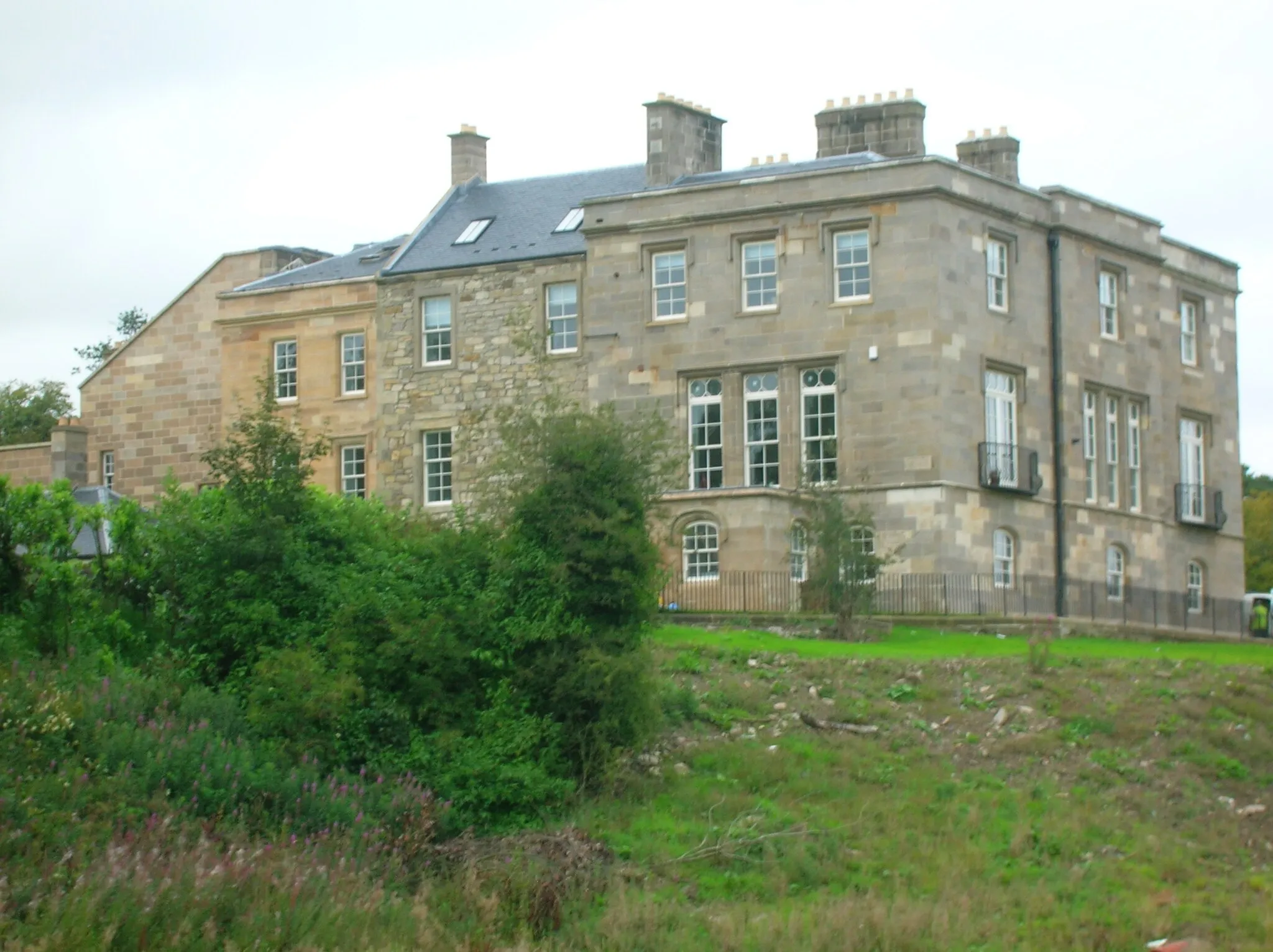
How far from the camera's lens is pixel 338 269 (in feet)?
173

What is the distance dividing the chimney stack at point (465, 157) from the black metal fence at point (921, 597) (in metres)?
17.5

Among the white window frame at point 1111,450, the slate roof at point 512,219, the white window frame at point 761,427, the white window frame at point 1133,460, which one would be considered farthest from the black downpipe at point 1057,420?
the slate roof at point 512,219

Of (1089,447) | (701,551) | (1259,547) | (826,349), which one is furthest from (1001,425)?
(1259,547)

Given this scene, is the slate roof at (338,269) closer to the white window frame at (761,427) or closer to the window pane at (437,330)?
the window pane at (437,330)

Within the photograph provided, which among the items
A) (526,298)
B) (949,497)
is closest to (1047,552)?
(949,497)

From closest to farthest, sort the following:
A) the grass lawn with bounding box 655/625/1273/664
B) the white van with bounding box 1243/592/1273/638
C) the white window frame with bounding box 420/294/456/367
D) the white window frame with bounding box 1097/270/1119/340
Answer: the grass lawn with bounding box 655/625/1273/664
the white window frame with bounding box 1097/270/1119/340
the white van with bounding box 1243/592/1273/638
the white window frame with bounding box 420/294/456/367

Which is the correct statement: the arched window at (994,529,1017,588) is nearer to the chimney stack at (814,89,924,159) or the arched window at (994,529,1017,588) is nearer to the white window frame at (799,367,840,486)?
the white window frame at (799,367,840,486)

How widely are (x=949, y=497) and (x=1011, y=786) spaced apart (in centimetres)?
1680

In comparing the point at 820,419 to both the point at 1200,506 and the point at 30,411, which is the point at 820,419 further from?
the point at 30,411

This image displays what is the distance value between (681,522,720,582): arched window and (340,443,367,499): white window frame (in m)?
11.5

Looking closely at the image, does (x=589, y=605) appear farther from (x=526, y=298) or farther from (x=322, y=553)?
(x=526, y=298)

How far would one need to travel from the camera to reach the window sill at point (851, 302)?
4262 centimetres

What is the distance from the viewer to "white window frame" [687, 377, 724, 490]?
43.8m

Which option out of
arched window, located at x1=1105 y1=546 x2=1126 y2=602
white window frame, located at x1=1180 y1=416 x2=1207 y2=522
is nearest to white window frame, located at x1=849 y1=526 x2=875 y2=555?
arched window, located at x1=1105 y1=546 x2=1126 y2=602
